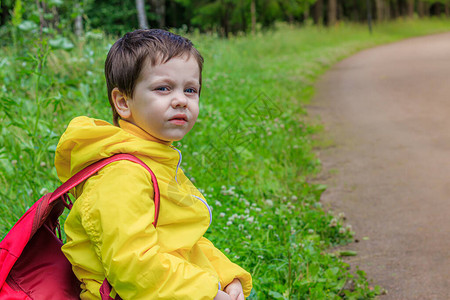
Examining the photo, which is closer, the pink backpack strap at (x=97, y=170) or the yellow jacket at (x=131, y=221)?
the yellow jacket at (x=131, y=221)

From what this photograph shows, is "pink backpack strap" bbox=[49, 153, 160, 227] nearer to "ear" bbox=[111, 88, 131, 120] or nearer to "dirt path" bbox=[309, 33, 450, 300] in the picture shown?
"ear" bbox=[111, 88, 131, 120]

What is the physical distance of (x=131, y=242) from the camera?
5.22 ft

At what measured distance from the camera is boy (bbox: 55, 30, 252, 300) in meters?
1.60

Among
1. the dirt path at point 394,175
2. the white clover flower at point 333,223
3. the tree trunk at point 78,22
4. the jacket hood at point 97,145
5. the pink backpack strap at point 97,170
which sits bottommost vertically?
the dirt path at point 394,175

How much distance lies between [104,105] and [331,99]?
486 centimetres

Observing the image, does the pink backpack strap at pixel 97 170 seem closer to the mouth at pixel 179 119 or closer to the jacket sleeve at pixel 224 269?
the mouth at pixel 179 119

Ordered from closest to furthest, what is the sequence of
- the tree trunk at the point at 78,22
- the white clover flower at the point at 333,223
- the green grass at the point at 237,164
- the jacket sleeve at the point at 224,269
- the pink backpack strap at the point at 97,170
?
the pink backpack strap at the point at 97,170 → the jacket sleeve at the point at 224,269 → the green grass at the point at 237,164 → the white clover flower at the point at 333,223 → the tree trunk at the point at 78,22

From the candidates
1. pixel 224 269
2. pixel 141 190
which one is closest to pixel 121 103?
pixel 141 190

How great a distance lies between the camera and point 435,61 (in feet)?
43.9

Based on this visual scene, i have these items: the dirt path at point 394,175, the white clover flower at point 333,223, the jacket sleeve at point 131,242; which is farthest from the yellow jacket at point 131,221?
the white clover flower at point 333,223

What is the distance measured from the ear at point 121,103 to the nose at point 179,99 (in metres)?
0.19

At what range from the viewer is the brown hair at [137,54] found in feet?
5.90

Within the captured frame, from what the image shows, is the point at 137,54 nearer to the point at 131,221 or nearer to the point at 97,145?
the point at 97,145

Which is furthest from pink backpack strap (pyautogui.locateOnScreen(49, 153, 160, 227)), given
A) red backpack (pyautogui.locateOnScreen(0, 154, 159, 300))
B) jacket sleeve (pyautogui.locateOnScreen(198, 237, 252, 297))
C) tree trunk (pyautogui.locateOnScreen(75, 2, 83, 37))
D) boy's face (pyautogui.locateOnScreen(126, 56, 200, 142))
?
tree trunk (pyautogui.locateOnScreen(75, 2, 83, 37))
